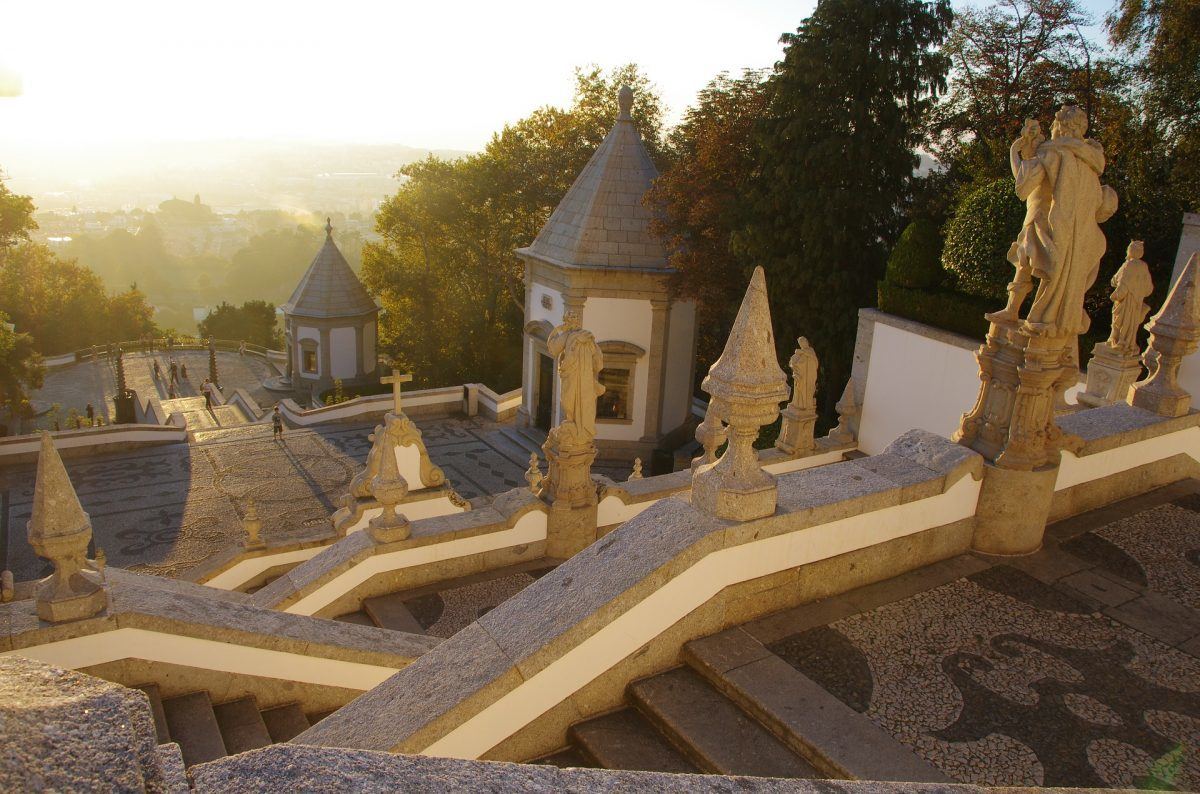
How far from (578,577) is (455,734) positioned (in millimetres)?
1004

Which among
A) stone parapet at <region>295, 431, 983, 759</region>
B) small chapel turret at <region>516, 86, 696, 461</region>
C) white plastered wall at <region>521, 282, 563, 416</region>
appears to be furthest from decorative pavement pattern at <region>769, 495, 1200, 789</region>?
white plastered wall at <region>521, 282, 563, 416</region>

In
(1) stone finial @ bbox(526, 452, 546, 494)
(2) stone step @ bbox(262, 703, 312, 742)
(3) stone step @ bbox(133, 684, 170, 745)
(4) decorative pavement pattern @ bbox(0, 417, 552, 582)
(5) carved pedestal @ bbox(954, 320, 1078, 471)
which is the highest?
(5) carved pedestal @ bbox(954, 320, 1078, 471)

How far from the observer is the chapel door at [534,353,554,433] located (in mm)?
21078

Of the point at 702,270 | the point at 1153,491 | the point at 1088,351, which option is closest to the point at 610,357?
the point at 702,270

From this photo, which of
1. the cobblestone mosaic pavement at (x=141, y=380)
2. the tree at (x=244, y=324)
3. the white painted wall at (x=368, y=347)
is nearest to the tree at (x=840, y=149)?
the white painted wall at (x=368, y=347)

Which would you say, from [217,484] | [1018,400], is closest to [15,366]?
[217,484]

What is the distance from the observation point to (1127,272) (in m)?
9.76

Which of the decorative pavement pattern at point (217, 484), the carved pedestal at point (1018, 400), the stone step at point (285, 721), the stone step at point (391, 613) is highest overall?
the carved pedestal at point (1018, 400)

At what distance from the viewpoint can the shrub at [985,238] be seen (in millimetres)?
13633

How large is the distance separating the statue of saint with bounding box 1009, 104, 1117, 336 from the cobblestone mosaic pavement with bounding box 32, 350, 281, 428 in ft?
90.3

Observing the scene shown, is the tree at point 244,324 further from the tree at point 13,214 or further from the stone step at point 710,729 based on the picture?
the stone step at point 710,729

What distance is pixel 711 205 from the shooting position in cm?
1766

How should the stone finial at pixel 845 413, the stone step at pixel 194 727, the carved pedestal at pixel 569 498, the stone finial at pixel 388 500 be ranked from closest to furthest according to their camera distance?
the stone step at pixel 194 727 → the stone finial at pixel 388 500 → the carved pedestal at pixel 569 498 → the stone finial at pixel 845 413

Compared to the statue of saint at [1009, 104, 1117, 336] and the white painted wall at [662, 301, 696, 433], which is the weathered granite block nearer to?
the statue of saint at [1009, 104, 1117, 336]
